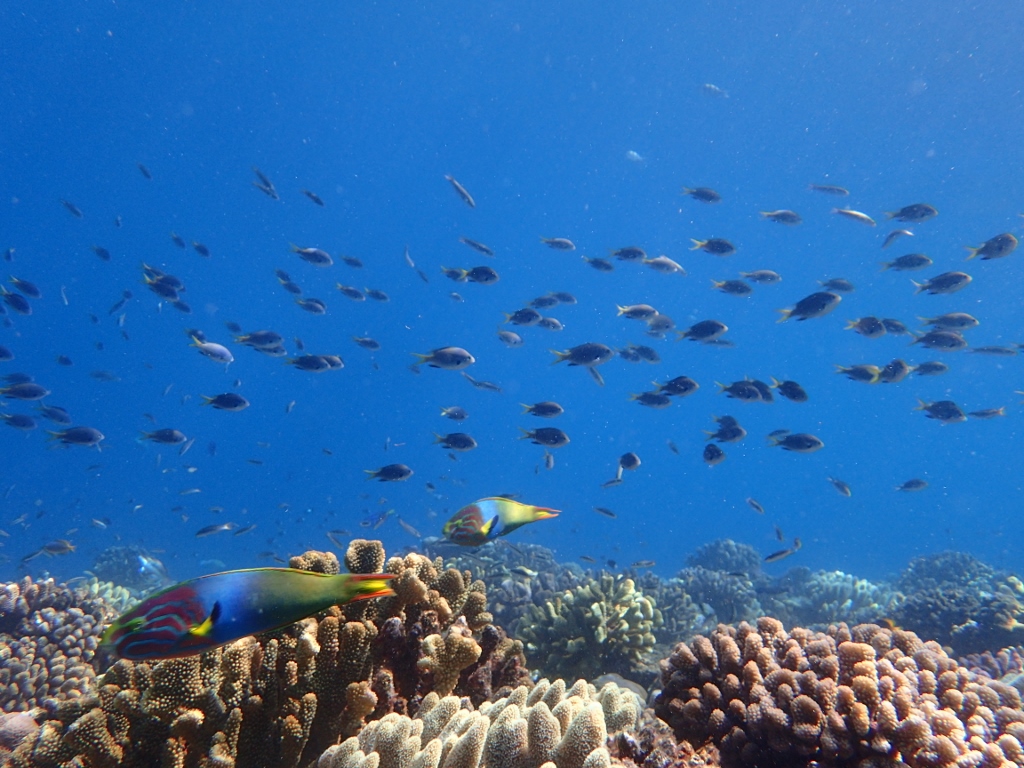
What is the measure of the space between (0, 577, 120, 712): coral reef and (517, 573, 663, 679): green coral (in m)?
4.81

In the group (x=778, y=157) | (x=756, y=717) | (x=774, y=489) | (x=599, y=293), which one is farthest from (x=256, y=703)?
(x=774, y=489)

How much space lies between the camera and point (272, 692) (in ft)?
7.84

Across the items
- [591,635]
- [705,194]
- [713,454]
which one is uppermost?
[705,194]

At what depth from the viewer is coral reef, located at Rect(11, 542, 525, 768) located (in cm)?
214

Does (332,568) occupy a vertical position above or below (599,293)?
below

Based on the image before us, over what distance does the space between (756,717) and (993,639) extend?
29.0 feet

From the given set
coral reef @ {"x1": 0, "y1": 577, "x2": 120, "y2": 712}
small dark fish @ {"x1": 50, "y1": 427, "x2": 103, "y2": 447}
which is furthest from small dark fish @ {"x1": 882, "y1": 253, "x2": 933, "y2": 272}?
small dark fish @ {"x1": 50, "y1": 427, "x2": 103, "y2": 447}

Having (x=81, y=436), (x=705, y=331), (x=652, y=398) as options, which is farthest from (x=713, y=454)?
(x=81, y=436)

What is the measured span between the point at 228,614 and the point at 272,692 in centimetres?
119

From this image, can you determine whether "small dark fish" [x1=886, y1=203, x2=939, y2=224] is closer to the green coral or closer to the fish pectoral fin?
the green coral

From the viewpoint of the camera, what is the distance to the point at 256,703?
7.58 feet

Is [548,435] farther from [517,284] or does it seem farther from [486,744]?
[517,284]

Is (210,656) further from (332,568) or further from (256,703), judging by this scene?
(332,568)

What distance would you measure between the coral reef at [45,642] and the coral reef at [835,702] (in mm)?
5727
